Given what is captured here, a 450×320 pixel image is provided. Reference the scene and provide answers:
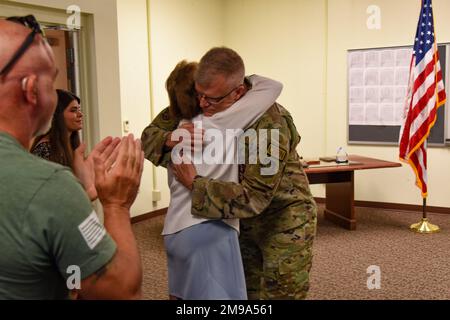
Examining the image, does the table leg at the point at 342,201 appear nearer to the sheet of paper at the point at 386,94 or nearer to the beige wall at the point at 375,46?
the beige wall at the point at 375,46

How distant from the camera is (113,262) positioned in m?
0.88

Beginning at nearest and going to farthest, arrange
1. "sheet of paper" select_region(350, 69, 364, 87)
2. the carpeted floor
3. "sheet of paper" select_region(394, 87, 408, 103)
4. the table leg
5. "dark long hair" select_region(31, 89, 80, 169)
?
"dark long hair" select_region(31, 89, 80, 169)
the carpeted floor
the table leg
"sheet of paper" select_region(394, 87, 408, 103)
"sheet of paper" select_region(350, 69, 364, 87)

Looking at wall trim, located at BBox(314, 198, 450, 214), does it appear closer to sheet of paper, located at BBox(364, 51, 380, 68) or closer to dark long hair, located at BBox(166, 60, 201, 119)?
sheet of paper, located at BBox(364, 51, 380, 68)

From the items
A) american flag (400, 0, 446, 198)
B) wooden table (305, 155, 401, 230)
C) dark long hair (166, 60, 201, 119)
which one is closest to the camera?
dark long hair (166, 60, 201, 119)

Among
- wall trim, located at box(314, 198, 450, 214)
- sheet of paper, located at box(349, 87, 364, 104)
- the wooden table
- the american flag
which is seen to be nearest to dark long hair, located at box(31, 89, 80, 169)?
the wooden table

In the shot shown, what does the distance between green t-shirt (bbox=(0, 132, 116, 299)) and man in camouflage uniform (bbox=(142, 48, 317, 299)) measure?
671 mm

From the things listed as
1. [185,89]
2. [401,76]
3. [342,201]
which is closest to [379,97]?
[401,76]

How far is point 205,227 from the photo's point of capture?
61.4 inches

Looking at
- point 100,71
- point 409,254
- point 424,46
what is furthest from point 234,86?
point 424,46

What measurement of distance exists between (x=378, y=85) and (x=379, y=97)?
14 cm

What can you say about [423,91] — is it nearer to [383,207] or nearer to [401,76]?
[401,76]

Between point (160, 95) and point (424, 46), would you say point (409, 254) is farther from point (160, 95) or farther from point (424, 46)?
point (160, 95)

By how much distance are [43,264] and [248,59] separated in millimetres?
5803

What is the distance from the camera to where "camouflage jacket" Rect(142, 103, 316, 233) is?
4.91 feet
